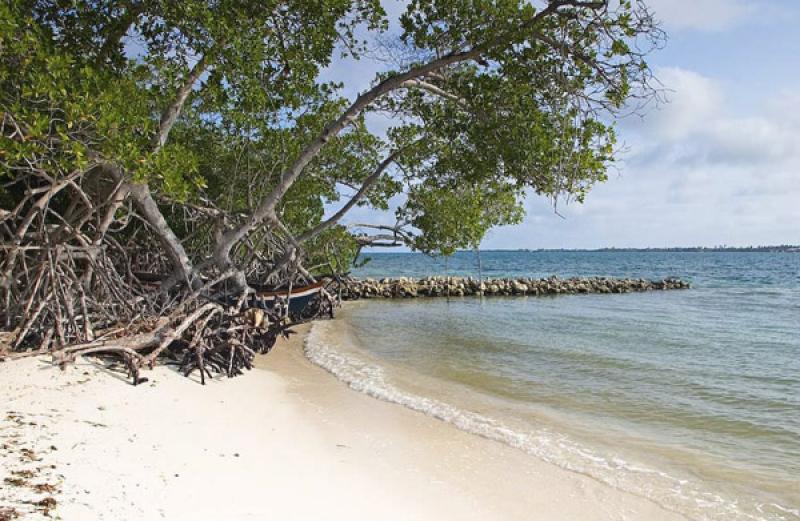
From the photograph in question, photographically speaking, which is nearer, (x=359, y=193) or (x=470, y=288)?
(x=359, y=193)

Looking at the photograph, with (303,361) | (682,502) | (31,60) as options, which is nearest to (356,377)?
(303,361)

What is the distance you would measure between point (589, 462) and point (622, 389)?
159 inches

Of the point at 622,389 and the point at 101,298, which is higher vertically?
the point at 101,298

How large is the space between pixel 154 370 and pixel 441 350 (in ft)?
23.5

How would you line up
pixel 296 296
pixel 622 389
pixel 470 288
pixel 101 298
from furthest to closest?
pixel 470 288
pixel 296 296
pixel 622 389
pixel 101 298

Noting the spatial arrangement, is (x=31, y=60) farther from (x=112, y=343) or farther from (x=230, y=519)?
(x=230, y=519)

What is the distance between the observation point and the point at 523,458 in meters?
6.10

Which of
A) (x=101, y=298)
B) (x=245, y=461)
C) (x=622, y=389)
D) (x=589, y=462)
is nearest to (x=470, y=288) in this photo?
(x=622, y=389)

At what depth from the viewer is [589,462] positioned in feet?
19.8

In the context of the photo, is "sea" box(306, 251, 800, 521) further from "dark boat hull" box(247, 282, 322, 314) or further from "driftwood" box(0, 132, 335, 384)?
"driftwood" box(0, 132, 335, 384)

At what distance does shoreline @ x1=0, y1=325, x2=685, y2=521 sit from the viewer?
404cm

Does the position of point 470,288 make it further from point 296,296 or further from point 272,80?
point 272,80

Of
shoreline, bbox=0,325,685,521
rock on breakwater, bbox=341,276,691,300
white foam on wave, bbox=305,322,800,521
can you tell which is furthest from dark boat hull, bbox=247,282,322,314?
rock on breakwater, bbox=341,276,691,300

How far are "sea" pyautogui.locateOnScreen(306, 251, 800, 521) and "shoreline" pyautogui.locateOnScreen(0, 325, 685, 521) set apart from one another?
610 millimetres
